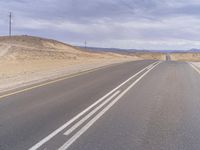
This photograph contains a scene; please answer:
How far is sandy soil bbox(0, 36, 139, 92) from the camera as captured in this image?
2187 cm

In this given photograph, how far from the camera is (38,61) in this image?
4756 cm

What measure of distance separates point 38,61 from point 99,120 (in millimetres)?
39368

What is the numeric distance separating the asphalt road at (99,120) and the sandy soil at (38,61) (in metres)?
4.47

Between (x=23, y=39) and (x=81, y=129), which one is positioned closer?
(x=81, y=129)

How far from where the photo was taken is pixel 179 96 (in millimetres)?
14008

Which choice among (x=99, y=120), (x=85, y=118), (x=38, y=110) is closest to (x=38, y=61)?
(x=38, y=110)

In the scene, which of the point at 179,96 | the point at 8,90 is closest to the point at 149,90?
the point at 179,96

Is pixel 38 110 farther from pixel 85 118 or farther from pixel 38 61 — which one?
pixel 38 61

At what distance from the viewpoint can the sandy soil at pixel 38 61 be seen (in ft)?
71.8

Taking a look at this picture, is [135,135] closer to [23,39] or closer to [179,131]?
[179,131]

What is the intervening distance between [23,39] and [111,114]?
3608 inches

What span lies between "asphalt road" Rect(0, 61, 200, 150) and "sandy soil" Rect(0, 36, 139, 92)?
14.7 feet

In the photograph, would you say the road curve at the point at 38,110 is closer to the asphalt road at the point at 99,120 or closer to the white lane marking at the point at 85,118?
the asphalt road at the point at 99,120

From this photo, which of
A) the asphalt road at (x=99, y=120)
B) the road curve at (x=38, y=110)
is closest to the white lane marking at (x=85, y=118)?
the asphalt road at (x=99, y=120)
